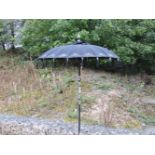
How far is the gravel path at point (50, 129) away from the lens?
658 cm

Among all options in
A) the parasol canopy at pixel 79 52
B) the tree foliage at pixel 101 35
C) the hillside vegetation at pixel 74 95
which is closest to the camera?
the parasol canopy at pixel 79 52

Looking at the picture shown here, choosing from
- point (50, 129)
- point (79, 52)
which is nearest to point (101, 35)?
point (50, 129)

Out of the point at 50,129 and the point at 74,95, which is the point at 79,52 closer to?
the point at 50,129

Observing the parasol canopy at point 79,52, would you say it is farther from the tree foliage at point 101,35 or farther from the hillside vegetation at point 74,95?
the tree foliage at point 101,35

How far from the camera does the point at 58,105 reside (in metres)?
8.53

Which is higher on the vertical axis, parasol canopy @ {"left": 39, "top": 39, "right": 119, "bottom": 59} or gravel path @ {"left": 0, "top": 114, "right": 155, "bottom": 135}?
Answer: parasol canopy @ {"left": 39, "top": 39, "right": 119, "bottom": 59}

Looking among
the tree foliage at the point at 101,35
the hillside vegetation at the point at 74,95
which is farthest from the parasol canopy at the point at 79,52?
the tree foliage at the point at 101,35

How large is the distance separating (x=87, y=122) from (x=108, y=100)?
126 cm

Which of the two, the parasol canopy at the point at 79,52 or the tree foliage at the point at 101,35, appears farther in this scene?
the tree foliage at the point at 101,35

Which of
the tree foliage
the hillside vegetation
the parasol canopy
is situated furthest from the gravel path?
the tree foliage

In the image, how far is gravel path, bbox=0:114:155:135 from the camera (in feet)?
21.6

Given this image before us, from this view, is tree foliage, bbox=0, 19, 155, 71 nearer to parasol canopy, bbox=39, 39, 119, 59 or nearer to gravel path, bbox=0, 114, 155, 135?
gravel path, bbox=0, 114, 155, 135
